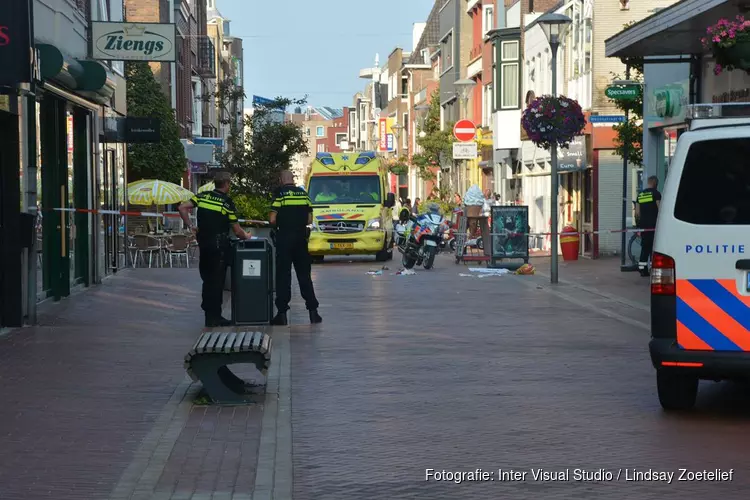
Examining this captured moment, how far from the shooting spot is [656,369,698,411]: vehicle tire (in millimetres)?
9383

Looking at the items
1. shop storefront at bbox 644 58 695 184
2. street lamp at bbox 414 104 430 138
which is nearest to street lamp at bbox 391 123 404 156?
street lamp at bbox 414 104 430 138

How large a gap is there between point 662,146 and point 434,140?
36491mm

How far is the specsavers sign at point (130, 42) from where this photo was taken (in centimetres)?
2244

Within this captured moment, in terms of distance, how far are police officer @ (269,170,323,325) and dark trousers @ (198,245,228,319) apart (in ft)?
2.38

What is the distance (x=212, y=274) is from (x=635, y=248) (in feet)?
40.8

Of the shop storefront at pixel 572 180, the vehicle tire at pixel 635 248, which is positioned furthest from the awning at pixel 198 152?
the vehicle tire at pixel 635 248

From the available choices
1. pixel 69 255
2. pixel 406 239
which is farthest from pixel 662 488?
pixel 406 239

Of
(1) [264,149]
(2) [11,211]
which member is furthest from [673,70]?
(1) [264,149]

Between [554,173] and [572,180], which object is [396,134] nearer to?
[572,180]

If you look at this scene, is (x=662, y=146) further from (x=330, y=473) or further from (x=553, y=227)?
(x=330, y=473)

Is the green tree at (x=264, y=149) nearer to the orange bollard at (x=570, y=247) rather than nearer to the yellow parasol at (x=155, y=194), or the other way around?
the yellow parasol at (x=155, y=194)

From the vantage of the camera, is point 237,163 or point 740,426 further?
point 237,163

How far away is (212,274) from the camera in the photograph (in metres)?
15.6

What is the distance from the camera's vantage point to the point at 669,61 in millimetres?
25406
